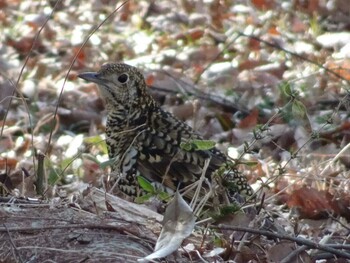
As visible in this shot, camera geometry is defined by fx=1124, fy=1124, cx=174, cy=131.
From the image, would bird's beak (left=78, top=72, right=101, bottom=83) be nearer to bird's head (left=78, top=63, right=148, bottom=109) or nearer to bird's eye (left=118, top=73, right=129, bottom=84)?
bird's head (left=78, top=63, right=148, bottom=109)

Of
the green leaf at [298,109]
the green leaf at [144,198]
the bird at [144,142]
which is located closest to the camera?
the green leaf at [298,109]

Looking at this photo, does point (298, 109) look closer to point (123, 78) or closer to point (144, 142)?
point (144, 142)

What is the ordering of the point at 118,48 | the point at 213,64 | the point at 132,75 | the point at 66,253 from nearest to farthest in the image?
the point at 66,253
the point at 132,75
the point at 213,64
the point at 118,48

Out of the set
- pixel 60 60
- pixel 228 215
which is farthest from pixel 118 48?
pixel 228 215

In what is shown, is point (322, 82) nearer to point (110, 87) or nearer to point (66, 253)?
point (110, 87)

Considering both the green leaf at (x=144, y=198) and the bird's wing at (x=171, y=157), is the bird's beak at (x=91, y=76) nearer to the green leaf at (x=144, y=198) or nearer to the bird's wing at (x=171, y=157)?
the bird's wing at (x=171, y=157)

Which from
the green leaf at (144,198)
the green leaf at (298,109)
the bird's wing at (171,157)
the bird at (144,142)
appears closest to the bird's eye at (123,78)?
the bird at (144,142)

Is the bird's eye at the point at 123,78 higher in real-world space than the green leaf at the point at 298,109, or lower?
→ lower
